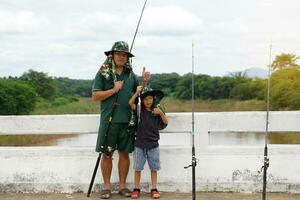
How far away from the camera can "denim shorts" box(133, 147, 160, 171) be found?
19.4ft

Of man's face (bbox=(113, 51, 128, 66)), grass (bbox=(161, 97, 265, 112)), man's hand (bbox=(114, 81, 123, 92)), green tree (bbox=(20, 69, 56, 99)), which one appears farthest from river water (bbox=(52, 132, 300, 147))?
green tree (bbox=(20, 69, 56, 99))

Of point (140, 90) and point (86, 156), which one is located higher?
point (140, 90)

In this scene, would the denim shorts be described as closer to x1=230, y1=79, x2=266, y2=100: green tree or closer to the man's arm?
the man's arm

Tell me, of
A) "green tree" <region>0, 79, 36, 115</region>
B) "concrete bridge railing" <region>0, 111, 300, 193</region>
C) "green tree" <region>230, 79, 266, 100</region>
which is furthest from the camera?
"green tree" <region>230, 79, 266, 100</region>

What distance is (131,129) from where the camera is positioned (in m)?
5.91

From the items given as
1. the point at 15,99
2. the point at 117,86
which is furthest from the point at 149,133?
the point at 15,99

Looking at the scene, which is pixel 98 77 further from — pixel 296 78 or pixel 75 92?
pixel 75 92

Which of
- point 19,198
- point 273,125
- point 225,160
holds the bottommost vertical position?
point 19,198

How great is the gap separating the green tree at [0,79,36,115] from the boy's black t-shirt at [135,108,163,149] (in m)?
14.8

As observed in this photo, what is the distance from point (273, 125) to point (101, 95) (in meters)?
1.98

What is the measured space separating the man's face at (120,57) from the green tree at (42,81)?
2429cm

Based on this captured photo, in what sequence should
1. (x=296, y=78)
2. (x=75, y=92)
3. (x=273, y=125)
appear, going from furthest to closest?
1. (x=75, y=92)
2. (x=296, y=78)
3. (x=273, y=125)

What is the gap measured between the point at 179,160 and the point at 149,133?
56 centimetres

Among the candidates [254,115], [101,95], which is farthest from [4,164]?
[254,115]
